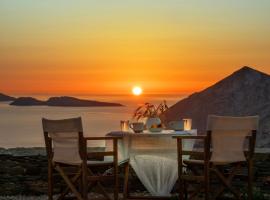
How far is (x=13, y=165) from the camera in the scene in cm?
855

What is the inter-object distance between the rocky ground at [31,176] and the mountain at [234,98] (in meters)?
6.35

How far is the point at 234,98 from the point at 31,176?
8742mm

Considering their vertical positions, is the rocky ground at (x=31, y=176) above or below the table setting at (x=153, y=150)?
below

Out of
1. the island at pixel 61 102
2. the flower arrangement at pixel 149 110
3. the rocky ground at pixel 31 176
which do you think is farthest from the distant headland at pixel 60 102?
the flower arrangement at pixel 149 110

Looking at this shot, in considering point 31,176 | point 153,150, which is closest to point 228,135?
point 153,150

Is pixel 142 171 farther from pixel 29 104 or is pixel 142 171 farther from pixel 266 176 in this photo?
pixel 29 104

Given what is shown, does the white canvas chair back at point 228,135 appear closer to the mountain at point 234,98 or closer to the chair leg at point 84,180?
the chair leg at point 84,180

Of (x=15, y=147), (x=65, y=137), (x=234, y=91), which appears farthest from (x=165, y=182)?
(x=234, y=91)

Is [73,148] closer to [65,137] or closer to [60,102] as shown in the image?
[65,137]

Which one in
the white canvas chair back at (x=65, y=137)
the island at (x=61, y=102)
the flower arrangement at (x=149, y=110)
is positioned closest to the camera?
the white canvas chair back at (x=65, y=137)

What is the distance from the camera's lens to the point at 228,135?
5742 mm

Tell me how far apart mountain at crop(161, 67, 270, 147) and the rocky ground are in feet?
20.8

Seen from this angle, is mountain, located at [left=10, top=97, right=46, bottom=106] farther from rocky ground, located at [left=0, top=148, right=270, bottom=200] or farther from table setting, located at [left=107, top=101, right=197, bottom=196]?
table setting, located at [left=107, top=101, right=197, bottom=196]

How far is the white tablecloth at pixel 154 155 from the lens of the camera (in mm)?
6188
